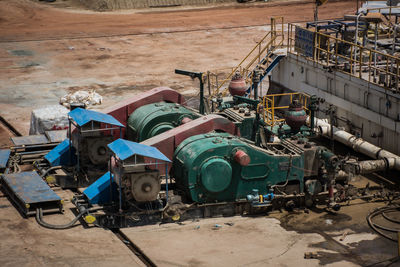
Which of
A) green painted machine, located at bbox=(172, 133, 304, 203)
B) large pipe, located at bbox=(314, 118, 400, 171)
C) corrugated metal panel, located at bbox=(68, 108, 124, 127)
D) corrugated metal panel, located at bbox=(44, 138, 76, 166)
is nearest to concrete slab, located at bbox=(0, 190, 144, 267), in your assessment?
green painted machine, located at bbox=(172, 133, 304, 203)

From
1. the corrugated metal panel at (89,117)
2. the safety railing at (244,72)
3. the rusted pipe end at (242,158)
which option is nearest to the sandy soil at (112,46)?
the safety railing at (244,72)

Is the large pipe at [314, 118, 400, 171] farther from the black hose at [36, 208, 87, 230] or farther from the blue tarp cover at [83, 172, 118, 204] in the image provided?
the black hose at [36, 208, 87, 230]

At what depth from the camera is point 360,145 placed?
1984cm

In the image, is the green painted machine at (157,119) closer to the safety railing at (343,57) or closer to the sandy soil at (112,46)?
the safety railing at (343,57)

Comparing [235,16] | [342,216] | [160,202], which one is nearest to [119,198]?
[160,202]

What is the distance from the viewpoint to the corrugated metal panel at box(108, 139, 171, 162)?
49.2 feet

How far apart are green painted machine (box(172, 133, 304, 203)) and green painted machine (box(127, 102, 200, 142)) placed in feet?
7.14

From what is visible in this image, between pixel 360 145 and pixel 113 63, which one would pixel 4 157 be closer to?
pixel 360 145

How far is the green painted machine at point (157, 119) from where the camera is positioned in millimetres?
18688

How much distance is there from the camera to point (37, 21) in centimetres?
4578

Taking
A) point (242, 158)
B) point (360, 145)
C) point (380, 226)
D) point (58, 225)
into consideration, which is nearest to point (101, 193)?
point (58, 225)

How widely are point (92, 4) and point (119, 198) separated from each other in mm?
37241

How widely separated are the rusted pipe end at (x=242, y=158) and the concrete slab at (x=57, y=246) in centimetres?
337

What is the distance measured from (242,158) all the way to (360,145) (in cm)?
559
